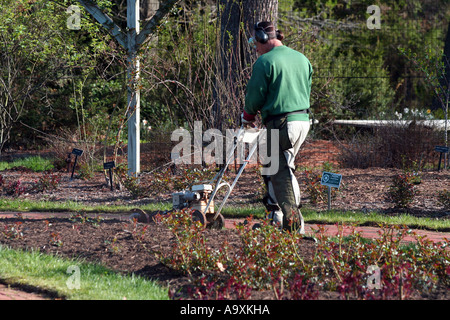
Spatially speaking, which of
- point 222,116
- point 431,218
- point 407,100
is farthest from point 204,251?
point 407,100

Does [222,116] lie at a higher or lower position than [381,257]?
higher

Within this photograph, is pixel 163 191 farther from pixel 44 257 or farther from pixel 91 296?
pixel 91 296

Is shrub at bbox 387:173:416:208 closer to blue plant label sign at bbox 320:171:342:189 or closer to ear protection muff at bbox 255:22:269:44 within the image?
blue plant label sign at bbox 320:171:342:189

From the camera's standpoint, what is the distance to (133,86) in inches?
372

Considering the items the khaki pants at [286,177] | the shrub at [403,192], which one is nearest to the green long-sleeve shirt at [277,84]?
the khaki pants at [286,177]

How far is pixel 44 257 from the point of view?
539 cm

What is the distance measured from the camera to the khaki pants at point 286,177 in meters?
5.84

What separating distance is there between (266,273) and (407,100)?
20295 mm

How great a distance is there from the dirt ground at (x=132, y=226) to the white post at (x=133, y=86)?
1.99 ft

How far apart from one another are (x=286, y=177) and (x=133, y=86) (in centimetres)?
429

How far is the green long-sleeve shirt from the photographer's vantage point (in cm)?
579

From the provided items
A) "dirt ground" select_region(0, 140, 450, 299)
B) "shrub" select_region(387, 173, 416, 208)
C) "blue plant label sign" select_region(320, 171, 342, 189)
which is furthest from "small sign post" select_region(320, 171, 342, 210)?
"shrub" select_region(387, 173, 416, 208)

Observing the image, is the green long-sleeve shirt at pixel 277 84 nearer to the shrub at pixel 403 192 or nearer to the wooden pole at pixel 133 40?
the shrub at pixel 403 192

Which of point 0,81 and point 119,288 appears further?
point 0,81
